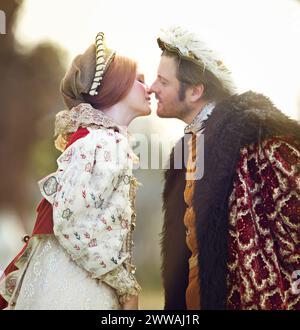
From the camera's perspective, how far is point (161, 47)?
3.57 meters

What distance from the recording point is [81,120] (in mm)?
2980

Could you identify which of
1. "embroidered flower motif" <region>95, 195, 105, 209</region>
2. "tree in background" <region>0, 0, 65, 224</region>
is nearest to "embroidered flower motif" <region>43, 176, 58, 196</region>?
"embroidered flower motif" <region>95, 195, 105, 209</region>

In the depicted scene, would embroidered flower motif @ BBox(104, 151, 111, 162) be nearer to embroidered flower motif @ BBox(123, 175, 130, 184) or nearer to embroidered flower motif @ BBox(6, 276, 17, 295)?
embroidered flower motif @ BBox(123, 175, 130, 184)

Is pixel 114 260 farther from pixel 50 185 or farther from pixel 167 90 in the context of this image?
pixel 167 90

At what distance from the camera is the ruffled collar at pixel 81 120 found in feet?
9.80

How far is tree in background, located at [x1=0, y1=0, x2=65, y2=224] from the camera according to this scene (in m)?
6.25

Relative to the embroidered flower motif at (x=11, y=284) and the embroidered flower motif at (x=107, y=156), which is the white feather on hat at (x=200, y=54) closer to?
the embroidered flower motif at (x=107, y=156)

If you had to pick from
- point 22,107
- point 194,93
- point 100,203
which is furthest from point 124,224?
point 22,107

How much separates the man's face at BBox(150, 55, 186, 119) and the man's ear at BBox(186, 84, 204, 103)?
0.18 ft

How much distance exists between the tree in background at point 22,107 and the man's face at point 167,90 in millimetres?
3047

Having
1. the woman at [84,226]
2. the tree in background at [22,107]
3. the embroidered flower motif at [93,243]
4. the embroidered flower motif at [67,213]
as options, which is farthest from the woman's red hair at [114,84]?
the tree in background at [22,107]

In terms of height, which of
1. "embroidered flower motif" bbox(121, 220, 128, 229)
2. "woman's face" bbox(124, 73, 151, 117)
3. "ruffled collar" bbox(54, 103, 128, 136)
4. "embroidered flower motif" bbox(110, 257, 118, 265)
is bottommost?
"embroidered flower motif" bbox(110, 257, 118, 265)
